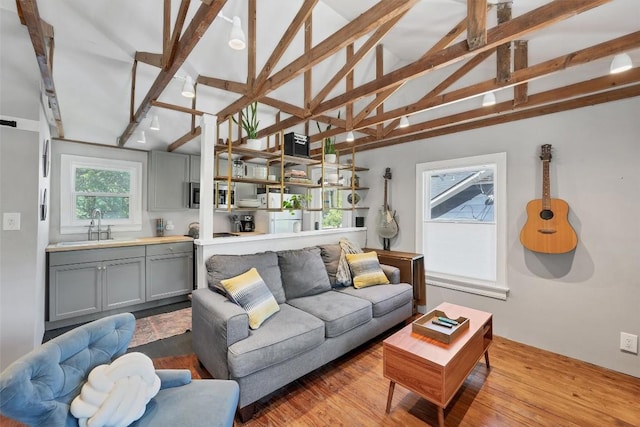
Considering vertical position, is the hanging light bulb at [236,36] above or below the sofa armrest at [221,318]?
above

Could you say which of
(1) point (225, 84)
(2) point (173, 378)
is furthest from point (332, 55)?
(2) point (173, 378)

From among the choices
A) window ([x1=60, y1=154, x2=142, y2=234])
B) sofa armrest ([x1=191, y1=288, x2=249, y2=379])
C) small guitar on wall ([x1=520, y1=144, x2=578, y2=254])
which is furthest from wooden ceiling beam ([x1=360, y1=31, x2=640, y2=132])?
window ([x1=60, y1=154, x2=142, y2=234])

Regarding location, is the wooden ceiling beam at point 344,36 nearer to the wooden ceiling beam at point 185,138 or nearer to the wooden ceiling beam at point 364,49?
the wooden ceiling beam at point 364,49

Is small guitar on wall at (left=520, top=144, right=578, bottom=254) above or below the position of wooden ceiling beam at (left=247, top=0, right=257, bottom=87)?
below

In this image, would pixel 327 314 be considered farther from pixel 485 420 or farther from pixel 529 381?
pixel 529 381

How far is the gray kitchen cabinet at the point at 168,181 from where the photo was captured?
4281 mm

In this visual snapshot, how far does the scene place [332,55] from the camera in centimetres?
257

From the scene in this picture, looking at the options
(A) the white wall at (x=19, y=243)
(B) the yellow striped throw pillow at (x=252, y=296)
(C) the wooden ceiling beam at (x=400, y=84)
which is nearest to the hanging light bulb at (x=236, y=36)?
(C) the wooden ceiling beam at (x=400, y=84)

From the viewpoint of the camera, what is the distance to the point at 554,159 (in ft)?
9.05

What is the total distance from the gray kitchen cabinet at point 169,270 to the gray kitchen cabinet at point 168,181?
762 millimetres

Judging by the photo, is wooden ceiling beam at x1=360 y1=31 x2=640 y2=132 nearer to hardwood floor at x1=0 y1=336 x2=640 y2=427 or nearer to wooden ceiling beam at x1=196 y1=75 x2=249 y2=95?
wooden ceiling beam at x1=196 y1=75 x2=249 y2=95

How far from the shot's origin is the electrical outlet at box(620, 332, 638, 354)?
7.80ft

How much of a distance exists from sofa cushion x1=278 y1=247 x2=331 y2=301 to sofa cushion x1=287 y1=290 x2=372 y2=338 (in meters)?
0.08

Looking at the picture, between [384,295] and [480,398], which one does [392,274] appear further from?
[480,398]
